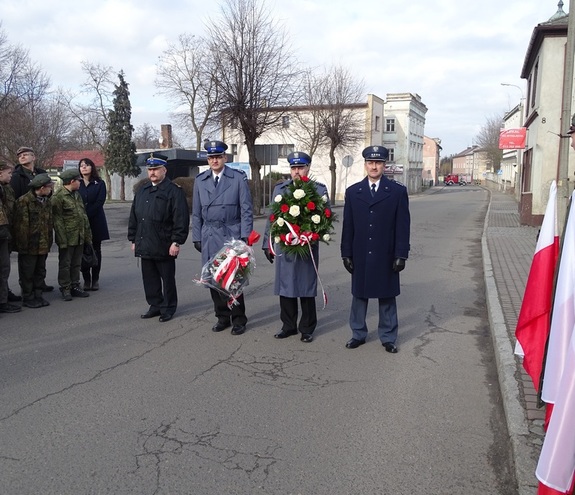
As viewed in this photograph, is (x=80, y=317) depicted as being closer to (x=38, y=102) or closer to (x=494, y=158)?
(x=38, y=102)

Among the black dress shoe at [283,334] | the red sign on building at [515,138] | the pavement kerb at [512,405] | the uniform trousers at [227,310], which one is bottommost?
the black dress shoe at [283,334]

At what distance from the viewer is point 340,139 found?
39750 mm

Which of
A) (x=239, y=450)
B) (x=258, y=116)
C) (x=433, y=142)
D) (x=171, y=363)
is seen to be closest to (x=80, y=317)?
(x=171, y=363)

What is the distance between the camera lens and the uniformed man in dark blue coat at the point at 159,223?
6.61 metres

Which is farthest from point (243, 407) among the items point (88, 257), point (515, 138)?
point (515, 138)

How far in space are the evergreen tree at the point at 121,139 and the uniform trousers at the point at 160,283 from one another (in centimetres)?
3920

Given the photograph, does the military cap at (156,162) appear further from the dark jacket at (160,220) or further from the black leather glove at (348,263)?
the black leather glove at (348,263)

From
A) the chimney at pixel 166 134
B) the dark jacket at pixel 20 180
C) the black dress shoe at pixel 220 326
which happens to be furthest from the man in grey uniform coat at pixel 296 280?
the chimney at pixel 166 134

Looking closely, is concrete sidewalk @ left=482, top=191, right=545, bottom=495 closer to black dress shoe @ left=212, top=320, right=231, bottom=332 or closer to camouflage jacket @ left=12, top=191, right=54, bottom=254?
black dress shoe @ left=212, top=320, right=231, bottom=332

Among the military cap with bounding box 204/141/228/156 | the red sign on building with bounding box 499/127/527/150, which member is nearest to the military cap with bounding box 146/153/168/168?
the military cap with bounding box 204/141/228/156

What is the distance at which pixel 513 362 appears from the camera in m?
4.92

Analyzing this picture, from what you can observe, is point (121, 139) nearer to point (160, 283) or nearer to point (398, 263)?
point (160, 283)

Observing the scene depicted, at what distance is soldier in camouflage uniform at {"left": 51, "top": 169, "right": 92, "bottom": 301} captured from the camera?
7875 millimetres

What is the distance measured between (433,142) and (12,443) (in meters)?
118
